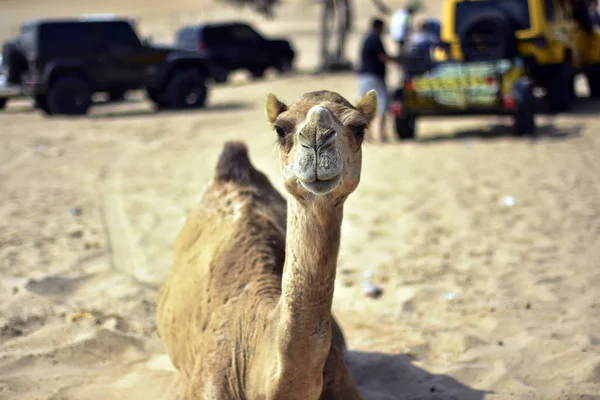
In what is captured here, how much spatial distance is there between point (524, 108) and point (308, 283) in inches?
400

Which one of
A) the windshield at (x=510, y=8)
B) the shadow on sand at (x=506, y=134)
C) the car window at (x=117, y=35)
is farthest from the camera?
the car window at (x=117, y=35)

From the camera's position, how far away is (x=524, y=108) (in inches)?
502

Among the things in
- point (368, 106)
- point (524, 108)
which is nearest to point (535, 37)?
point (524, 108)

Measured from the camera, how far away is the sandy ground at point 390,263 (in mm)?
5277

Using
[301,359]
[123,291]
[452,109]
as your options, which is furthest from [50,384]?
[452,109]

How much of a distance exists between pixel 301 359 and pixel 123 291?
370 cm

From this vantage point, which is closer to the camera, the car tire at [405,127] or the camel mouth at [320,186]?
the camel mouth at [320,186]

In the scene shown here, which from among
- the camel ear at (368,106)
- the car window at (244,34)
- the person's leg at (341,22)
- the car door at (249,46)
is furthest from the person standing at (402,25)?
the camel ear at (368,106)

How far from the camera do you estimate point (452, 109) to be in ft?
42.8

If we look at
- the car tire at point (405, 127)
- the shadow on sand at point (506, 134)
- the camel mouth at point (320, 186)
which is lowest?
the shadow on sand at point (506, 134)

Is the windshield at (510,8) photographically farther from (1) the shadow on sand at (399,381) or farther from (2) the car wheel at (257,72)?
(2) the car wheel at (257,72)

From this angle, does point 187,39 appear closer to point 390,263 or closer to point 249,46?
point 249,46

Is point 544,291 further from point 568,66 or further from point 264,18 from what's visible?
point 264,18

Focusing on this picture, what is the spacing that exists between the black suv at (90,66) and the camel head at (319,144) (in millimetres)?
16076
